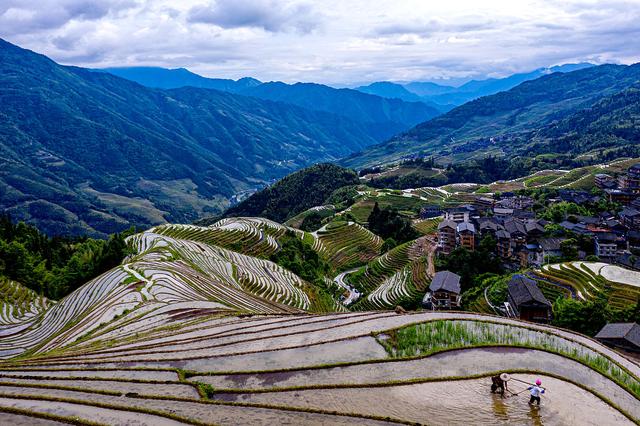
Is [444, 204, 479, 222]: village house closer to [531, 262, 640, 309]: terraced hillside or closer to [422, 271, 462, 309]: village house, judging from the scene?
[422, 271, 462, 309]: village house

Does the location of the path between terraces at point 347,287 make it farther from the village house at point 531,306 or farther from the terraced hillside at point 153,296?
the village house at point 531,306

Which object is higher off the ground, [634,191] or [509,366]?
[509,366]

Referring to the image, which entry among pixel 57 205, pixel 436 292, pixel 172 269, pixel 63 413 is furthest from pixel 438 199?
pixel 57 205

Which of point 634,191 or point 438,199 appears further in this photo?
point 438,199

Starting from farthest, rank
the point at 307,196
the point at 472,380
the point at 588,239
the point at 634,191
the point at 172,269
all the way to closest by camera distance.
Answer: the point at 307,196 < the point at 634,191 < the point at 588,239 < the point at 172,269 < the point at 472,380

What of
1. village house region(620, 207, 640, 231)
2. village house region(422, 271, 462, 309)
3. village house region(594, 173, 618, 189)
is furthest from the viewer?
village house region(594, 173, 618, 189)

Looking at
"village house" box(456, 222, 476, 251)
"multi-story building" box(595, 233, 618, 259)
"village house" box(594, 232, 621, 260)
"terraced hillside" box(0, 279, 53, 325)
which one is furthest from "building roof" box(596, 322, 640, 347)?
"terraced hillside" box(0, 279, 53, 325)

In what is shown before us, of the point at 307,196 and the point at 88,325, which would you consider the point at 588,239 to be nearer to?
the point at 88,325
